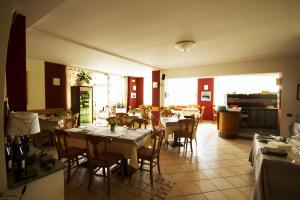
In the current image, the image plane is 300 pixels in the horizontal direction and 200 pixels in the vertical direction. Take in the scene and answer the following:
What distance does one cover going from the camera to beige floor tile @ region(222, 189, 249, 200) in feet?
7.75

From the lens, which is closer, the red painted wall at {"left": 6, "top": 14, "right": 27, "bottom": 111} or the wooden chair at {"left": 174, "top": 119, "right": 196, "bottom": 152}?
the red painted wall at {"left": 6, "top": 14, "right": 27, "bottom": 111}

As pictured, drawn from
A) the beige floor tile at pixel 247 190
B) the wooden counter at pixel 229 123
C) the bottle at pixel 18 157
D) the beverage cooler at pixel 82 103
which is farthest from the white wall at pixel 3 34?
the wooden counter at pixel 229 123

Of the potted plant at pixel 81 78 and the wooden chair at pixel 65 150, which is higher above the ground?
the potted plant at pixel 81 78

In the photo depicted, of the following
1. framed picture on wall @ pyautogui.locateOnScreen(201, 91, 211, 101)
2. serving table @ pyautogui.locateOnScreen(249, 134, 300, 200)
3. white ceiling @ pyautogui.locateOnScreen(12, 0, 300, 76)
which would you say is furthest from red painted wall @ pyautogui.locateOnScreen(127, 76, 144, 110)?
serving table @ pyautogui.locateOnScreen(249, 134, 300, 200)

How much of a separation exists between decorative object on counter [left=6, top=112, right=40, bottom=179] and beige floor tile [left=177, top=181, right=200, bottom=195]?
207cm

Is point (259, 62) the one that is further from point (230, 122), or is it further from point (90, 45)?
point (90, 45)

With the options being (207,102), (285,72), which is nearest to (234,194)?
(285,72)

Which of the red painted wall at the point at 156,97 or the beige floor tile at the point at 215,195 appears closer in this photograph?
the beige floor tile at the point at 215,195

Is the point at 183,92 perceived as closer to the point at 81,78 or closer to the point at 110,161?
the point at 81,78

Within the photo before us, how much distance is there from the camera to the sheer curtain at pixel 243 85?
7.91 metres

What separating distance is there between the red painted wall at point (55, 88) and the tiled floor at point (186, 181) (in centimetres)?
337

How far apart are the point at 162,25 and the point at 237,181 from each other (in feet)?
9.32

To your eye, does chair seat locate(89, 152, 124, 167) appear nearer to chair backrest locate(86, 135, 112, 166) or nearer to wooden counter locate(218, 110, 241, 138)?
chair backrest locate(86, 135, 112, 166)

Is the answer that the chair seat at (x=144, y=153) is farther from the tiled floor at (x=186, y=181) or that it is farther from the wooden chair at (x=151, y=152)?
the tiled floor at (x=186, y=181)
